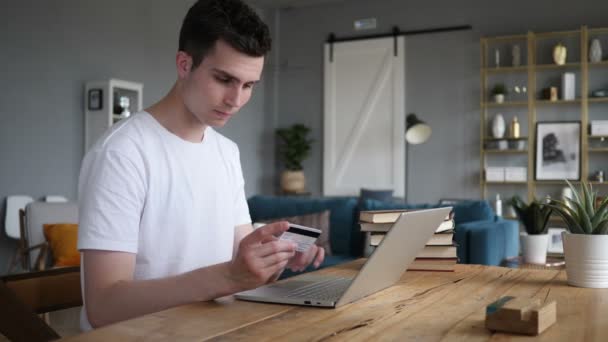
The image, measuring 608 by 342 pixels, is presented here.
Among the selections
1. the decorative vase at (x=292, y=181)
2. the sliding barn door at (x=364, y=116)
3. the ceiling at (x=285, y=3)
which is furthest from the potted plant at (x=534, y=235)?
the ceiling at (x=285, y=3)

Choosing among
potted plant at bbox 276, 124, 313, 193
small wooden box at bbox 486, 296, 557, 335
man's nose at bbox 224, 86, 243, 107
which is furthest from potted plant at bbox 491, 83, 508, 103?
small wooden box at bbox 486, 296, 557, 335

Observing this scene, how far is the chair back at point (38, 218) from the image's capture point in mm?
4770

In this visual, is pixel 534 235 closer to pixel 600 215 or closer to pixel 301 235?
pixel 600 215

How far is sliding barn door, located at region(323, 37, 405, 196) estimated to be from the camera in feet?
26.9

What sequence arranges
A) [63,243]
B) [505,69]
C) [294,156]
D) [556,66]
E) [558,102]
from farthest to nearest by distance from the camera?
[294,156] < [505,69] < [558,102] < [556,66] < [63,243]

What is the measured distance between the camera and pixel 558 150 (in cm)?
733

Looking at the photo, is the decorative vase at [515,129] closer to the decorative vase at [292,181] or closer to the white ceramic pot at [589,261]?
the decorative vase at [292,181]

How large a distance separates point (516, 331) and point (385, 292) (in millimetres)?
412

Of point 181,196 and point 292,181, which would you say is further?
point 292,181

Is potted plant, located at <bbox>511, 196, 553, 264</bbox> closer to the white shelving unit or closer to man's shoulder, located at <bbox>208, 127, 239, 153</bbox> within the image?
man's shoulder, located at <bbox>208, 127, 239, 153</bbox>

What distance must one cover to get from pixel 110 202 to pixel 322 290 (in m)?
0.48

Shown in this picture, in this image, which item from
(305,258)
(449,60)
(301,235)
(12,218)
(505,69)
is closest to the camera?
(301,235)

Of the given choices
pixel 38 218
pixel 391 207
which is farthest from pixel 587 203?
pixel 38 218

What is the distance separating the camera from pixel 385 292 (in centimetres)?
142
